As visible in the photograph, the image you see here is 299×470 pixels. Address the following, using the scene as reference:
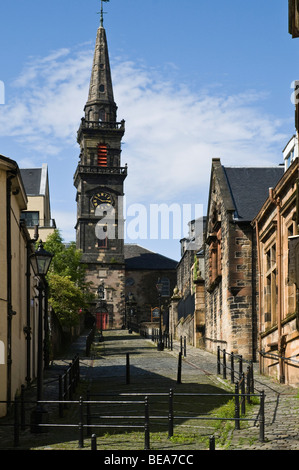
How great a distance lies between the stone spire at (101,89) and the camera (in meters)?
90.5

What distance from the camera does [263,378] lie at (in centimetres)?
2314

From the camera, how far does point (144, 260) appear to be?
3971 inches

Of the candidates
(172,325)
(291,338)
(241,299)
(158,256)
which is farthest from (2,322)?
(158,256)

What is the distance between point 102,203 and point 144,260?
16.5m

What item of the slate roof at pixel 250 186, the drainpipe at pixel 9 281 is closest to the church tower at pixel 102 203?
the slate roof at pixel 250 186

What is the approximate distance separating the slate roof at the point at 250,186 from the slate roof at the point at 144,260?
64990 millimetres

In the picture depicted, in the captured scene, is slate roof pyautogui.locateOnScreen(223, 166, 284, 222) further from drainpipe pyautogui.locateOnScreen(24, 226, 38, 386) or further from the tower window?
the tower window

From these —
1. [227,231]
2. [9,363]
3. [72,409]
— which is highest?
[227,231]

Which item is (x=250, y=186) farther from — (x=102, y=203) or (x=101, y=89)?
(x=101, y=89)

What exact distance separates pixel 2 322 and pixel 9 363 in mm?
1217

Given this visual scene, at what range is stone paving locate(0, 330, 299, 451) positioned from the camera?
12.7 m

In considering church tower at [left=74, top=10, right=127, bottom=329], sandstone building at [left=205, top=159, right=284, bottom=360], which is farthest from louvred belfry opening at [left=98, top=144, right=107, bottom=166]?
sandstone building at [left=205, top=159, right=284, bottom=360]

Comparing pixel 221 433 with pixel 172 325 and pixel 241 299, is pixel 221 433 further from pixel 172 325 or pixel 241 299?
pixel 172 325
